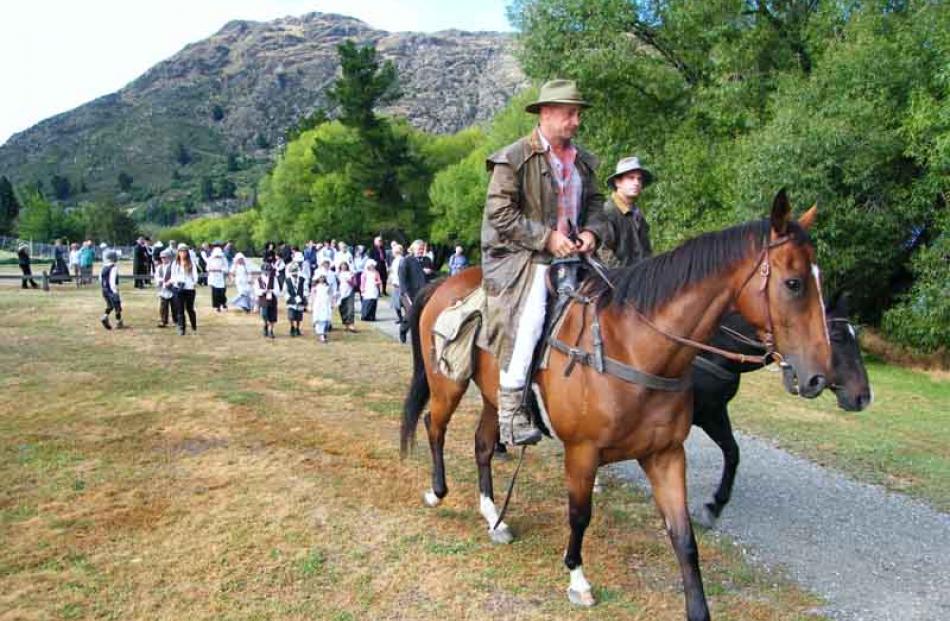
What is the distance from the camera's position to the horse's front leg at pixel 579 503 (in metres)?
3.98

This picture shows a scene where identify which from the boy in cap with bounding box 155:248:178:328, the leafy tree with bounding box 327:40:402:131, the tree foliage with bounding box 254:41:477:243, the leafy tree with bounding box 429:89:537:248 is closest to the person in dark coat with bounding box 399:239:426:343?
the boy in cap with bounding box 155:248:178:328

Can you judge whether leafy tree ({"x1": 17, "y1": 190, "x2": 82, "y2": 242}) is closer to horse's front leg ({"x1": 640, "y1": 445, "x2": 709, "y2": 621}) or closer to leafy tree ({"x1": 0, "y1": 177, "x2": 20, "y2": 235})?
leafy tree ({"x1": 0, "y1": 177, "x2": 20, "y2": 235})

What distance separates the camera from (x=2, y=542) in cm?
470

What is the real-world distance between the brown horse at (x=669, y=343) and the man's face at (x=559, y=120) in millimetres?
926

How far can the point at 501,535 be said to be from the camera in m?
4.94

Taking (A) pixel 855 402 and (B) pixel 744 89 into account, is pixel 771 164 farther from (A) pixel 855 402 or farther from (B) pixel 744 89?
(A) pixel 855 402

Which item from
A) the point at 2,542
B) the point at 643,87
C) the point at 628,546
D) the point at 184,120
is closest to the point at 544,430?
the point at 628,546

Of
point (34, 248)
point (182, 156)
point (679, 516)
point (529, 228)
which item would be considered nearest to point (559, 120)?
point (529, 228)

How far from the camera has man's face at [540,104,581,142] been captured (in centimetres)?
431

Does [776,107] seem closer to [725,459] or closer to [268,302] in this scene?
[268,302]

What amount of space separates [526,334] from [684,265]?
101 cm

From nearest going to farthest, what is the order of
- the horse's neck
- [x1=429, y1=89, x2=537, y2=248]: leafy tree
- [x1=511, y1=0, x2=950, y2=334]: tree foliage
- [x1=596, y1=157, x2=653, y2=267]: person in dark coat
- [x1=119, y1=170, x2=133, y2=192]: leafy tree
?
the horse's neck
[x1=596, y1=157, x2=653, y2=267]: person in dark coat
[x1=511, y1=0, x2=950, y2=334]: tree foliage
[x1=429, y1=89, x2=537, y2=248]: leafy tree
[x1=119, y1=170, x2=133, y2=192]: leafy tree

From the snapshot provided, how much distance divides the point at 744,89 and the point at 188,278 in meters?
13.9

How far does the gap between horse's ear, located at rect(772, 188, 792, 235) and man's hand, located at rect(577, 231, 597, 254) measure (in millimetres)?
1110
